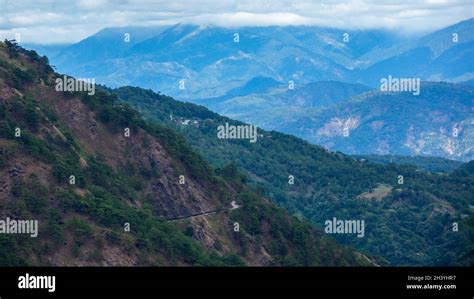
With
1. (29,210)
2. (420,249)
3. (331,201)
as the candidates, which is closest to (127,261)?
(29,210)

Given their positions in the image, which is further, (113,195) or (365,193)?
(365,193)

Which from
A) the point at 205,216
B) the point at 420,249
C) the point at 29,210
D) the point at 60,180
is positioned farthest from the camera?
the point at 420,249

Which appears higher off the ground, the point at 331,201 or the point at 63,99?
the point at 63,99

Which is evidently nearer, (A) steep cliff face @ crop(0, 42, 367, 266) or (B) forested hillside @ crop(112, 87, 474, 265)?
(A) steep cliff face @ crop(0, 42, 367, 266)

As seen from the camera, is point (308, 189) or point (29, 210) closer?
point (29, 210)

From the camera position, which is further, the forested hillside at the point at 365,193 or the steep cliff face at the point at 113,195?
the forested hillside at the point at 365,193

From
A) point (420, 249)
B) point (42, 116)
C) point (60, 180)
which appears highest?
point (42, 116)

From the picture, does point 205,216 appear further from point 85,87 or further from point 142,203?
point 85,87

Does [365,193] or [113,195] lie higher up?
[365,193]
